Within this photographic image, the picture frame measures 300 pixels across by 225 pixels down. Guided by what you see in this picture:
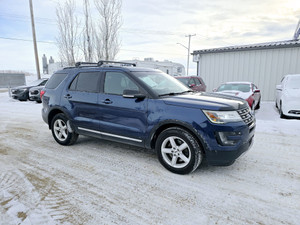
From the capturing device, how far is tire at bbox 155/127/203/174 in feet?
10.5

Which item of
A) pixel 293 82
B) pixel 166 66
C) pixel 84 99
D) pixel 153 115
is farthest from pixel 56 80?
pixel 166 66

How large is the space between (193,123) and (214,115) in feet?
1.06

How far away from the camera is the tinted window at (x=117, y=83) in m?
3.83

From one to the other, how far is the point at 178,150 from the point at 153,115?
70cm

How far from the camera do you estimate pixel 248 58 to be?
42.5 ft

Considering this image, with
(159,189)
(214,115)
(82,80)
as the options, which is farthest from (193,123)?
(82,80)

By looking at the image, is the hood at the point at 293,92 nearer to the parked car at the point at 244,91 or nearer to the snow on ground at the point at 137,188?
the parked car at the point at 244,91

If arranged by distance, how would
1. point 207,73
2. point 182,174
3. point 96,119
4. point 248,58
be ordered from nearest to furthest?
1. point 182,174
2. point 96,119
3. point 248,58
4. point 207,73

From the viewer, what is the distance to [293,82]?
7.87 meters

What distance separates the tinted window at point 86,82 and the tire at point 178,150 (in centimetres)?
180

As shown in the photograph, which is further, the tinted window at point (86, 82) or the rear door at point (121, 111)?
the tinted window at point (86, 82)

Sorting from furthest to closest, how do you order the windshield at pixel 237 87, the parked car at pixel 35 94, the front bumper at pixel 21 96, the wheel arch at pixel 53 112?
the front bumper at pixel 21 96 → the parked car at pixel 35 94 → the windshield at pixel 237 87 → the wheel arch at pixel 53 112

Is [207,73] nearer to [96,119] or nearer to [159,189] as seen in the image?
[96,119]

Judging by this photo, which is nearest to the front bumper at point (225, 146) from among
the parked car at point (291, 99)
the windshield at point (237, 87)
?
the parked car at point (291, 99)
